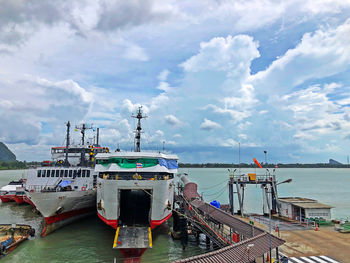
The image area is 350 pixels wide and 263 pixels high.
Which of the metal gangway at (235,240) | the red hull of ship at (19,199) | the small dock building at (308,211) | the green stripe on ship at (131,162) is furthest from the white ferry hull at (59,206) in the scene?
the red hull of ship at (19,199)

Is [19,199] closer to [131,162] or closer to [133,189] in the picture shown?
[131,162]

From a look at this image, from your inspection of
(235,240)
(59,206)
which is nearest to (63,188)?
(59,206)

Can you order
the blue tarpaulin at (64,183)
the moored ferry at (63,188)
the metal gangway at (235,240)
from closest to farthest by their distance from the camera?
the metal gangway at (235,240) < the moored ferry at (63,188) < the blue tarpaulin at (64,183)

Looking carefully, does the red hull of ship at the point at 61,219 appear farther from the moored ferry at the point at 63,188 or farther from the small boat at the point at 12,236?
the small boat at the point at 12,236

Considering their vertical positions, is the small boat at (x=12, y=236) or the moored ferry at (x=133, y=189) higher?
the moored ferry at (x=133, y=189)

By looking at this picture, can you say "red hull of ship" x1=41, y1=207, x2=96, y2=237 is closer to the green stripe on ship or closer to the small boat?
the small boat

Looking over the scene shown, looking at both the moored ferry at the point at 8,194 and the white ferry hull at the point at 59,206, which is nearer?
the white ferry hull at the point at 59,206

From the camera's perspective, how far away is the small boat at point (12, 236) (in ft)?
66.0

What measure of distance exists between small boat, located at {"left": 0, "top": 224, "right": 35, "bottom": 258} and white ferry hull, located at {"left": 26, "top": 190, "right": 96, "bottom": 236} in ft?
5.36

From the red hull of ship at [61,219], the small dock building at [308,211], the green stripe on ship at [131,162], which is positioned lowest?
the red hull of ship at [61,219]

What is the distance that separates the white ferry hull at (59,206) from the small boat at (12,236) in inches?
64.3

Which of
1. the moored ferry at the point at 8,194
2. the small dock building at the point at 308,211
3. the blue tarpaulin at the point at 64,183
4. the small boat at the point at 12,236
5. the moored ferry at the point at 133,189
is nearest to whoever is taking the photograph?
the moored ferry at the point at 133,189

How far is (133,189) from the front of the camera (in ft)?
69.0

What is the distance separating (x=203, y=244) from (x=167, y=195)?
661 cm
